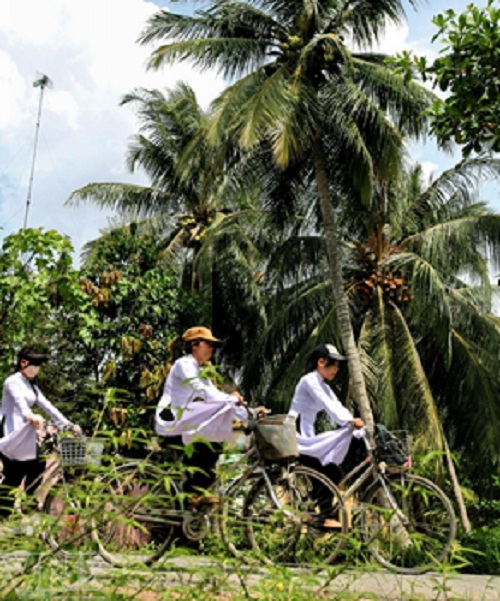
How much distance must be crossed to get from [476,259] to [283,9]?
22.9ft

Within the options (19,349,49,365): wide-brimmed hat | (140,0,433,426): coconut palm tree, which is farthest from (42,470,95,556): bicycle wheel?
(140,0,433,426): coconut palm tree

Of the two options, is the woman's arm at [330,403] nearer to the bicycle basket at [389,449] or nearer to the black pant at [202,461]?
the bicycle basket at [389,449]

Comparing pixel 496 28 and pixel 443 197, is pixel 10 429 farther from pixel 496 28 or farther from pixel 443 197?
pixel 443 197

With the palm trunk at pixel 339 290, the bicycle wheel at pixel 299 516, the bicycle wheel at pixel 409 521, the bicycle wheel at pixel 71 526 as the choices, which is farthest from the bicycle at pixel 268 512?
the palm trunk at pixel 339 290

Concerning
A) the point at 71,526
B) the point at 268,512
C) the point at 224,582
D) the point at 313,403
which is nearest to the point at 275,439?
the point at 268,512

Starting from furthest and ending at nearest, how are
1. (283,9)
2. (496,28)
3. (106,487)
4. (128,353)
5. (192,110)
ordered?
(192,110)
(128,353)
(283,9)
(496,28)
(106,487)

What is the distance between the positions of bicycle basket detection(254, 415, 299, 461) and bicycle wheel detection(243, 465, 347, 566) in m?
0.20

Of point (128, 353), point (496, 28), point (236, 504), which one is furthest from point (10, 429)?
point (128, 353)

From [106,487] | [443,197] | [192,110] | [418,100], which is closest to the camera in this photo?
[106,487]

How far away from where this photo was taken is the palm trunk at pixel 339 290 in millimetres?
15570

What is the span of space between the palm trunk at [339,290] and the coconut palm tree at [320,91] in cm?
2

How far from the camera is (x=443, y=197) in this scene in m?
20.3

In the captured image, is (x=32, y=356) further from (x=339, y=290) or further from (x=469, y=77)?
(x=339, y=290)

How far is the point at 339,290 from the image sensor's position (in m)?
16.0
